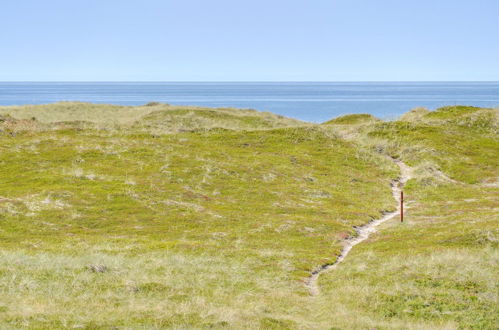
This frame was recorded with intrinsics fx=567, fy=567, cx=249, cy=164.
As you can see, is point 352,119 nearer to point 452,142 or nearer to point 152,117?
point 452,142

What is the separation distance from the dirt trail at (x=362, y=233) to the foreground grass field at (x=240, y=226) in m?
0.55

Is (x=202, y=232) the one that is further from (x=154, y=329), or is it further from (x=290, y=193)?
(x=154, y=329)

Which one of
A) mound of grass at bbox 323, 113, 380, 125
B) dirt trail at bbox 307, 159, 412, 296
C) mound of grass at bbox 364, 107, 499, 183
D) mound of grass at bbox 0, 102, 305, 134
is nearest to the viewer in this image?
dirt trail at bbox 307, 159, 412, 296

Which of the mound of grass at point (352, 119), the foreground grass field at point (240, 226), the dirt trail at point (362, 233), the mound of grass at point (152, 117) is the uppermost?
the mound of grass at point (152, 117)

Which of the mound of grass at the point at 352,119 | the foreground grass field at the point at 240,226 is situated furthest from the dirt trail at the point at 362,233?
the mound of grass at the point at 352,119

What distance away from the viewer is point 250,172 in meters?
65.1

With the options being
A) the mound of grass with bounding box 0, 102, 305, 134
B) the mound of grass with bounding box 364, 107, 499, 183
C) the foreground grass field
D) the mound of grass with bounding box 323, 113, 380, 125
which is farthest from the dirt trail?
the mound of grass with bounding box 323, 113, 380, 125

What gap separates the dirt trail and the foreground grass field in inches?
21.6

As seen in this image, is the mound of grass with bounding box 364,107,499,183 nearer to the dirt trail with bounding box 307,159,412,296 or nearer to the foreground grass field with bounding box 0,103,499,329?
the foreground grass field with bounding box 0,103,499,329

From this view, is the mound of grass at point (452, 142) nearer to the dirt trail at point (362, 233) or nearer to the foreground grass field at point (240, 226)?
the foreground grass field at point (240, 226)

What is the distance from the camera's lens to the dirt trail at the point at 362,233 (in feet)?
102

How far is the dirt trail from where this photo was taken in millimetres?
31084

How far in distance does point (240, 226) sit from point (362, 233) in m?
9.89

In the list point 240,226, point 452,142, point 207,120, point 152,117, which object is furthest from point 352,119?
point 240,226
